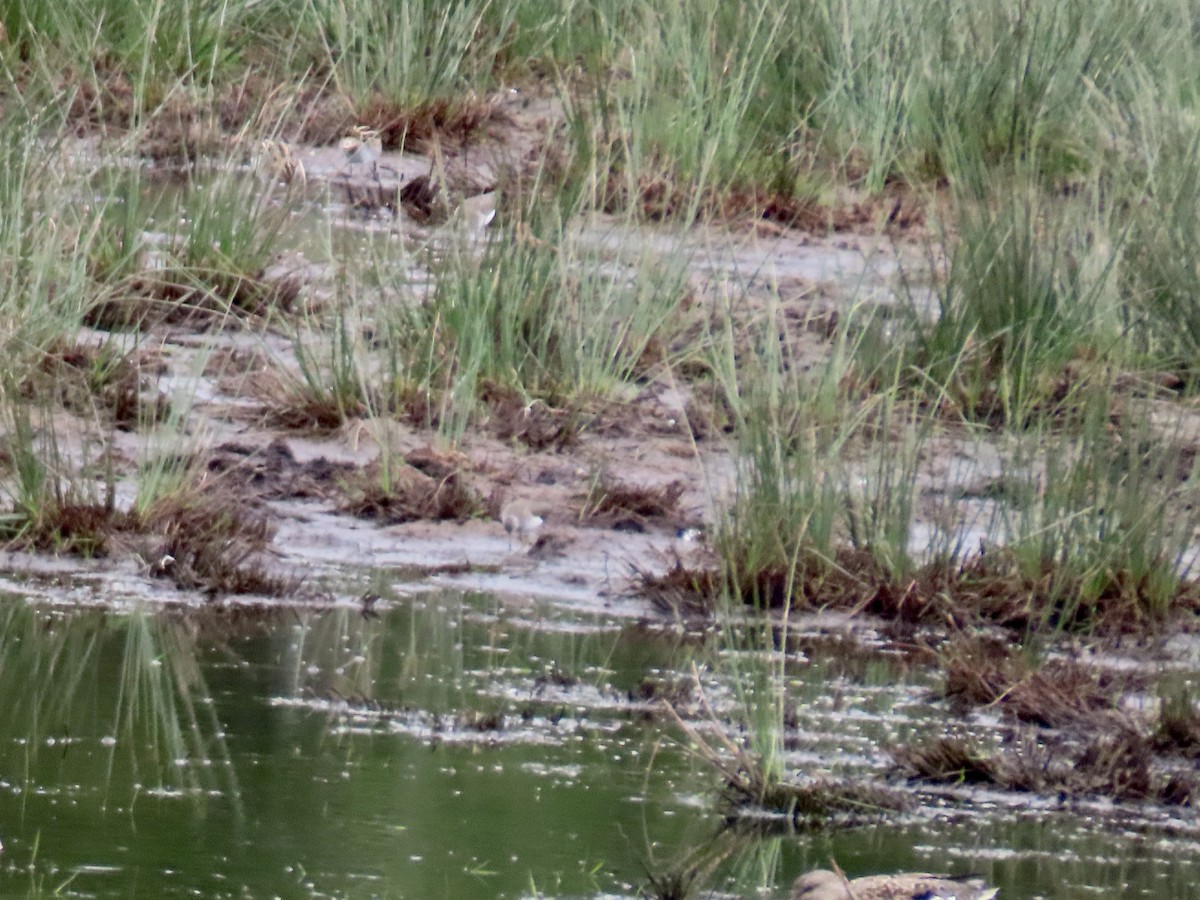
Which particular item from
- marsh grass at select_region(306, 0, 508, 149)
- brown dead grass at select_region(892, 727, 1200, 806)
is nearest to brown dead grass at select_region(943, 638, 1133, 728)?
brown dead grass at select_region(892, 727, 1200, 806)

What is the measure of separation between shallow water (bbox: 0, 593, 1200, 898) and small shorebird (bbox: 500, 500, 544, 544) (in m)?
1.03

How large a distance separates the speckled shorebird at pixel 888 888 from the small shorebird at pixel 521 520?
311 cm

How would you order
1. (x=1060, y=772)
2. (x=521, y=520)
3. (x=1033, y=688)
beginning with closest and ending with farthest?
(x=1060, y=772) → (x=1033, y=688) → (x=521, y=520)

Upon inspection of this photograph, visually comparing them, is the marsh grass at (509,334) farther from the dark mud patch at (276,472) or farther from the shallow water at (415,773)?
the shallow water at (415,773)

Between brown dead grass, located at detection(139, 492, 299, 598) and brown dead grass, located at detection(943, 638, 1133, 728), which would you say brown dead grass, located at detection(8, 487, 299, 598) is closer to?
brown dead grass, located at detection(139, 492, 299, 598)

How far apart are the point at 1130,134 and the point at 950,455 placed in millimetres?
2995

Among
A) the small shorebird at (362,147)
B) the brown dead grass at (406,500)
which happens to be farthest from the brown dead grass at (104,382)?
the small shorebird at (362,147)

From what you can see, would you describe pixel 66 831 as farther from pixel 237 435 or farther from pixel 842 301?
pixel 842 301

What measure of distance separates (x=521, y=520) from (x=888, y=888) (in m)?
3.27

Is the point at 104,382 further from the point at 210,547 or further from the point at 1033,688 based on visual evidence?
the point at 1033,688

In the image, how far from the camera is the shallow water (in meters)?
4.17

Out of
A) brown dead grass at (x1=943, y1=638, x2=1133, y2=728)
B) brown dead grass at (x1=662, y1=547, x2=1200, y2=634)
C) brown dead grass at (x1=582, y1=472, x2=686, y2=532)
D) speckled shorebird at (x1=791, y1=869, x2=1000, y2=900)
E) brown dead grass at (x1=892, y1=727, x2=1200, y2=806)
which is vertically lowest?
brown dead grass at (x1=582, y1=472, x2=686, y2=532)

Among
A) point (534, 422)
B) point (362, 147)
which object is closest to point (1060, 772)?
point (534, 422)

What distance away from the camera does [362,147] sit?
11031 mm
